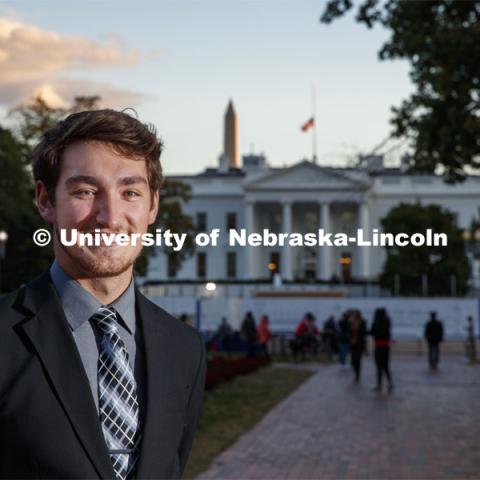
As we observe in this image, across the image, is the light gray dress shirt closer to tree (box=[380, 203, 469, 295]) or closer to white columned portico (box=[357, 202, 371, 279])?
tree (box=[380, 203, 469, 295])

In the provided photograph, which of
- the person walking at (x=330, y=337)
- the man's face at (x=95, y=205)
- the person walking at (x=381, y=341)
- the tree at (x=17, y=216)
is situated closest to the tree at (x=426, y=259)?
the tree at (x=17, y=216)

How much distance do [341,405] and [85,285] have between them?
14195 millimetres

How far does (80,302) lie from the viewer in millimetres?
1957

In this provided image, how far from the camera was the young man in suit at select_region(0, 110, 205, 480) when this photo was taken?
1.85 meters

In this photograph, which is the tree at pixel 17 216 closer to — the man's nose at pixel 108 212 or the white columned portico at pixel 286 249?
the man's nose at pixel 108 212

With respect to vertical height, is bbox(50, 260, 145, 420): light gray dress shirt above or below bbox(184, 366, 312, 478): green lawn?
above

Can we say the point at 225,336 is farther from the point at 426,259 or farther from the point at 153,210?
the point at 426,259

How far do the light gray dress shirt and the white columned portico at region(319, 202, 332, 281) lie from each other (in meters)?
81.9

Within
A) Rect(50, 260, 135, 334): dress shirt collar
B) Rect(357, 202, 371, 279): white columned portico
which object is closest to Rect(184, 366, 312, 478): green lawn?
Rect(50, 260, 135, 334): dress shirt collar

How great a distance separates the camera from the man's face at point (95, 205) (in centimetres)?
194

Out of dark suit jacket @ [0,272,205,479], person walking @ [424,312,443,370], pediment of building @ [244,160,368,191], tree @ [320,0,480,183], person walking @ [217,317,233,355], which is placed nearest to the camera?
dark suit jacket @ [0,272,205,479]

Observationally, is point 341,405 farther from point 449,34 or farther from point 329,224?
point 329,224

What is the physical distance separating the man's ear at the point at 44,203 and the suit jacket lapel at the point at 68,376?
0.22m

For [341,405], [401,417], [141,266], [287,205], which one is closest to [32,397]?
[401,417]
